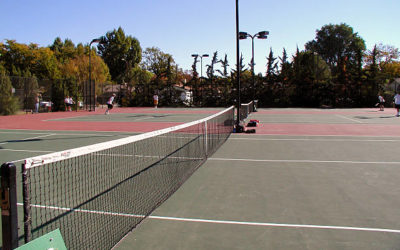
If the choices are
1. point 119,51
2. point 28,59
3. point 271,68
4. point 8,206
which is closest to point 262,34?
point 271,68

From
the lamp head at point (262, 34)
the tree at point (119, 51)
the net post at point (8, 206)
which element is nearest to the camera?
the net post at point (8, 206)

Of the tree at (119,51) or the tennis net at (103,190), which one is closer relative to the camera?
the tennis net at (103,190)

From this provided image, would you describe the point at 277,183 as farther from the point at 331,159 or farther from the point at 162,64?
the point at 162,64

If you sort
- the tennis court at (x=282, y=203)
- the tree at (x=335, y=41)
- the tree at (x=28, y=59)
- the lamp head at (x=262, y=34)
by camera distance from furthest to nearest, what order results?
the tree at (x=335, y=41) → the tree at (x=28, y=59) → the lamp head at (x=262, y=34) → the tennis court at (x=282, y=203)

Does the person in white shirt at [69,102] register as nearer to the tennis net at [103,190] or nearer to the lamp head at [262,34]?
the lamp head at [262,34]

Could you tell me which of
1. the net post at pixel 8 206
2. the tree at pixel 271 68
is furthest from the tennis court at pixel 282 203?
the tree at pixel 271 68

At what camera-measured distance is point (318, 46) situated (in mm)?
89062

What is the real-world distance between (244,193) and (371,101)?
118 feet

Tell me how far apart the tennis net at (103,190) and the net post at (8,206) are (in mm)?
224

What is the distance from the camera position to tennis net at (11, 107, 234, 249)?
372 centimetres

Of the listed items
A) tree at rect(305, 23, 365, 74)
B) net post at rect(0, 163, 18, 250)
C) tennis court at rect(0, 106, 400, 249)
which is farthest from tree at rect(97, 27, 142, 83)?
net post at rect(0, 163, 18, 250)

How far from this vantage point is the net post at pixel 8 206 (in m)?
2.45

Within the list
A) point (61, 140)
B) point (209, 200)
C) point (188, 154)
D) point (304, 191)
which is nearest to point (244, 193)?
point (209, 200)

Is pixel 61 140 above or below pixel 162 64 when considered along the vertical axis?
below
